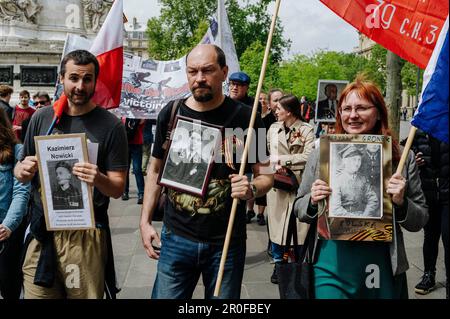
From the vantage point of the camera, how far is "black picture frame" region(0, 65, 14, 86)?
22703mm

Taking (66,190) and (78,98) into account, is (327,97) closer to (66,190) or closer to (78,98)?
(78,98)

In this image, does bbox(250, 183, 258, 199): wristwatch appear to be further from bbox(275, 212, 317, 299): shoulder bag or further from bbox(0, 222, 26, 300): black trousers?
bbox(0, 222, 26, 300): black trousers

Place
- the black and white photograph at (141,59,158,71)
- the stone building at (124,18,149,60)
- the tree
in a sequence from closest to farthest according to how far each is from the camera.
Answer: the black and white photograph at (141,59,158,71) → the tree → the stone building at (124,18,149,60)

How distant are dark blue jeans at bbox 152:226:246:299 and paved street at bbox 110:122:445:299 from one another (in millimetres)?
1939

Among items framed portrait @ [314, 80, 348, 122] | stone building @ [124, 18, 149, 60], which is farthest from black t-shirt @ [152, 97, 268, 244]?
stone building @ [124, 18, 149, 60]

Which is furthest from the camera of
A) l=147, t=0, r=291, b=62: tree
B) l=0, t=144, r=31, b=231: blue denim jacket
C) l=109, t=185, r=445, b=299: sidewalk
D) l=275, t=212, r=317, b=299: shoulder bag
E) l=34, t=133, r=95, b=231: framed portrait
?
l=147, t=0, r=291, b=62: tree

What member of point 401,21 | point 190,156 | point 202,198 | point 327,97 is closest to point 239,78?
point 401,21

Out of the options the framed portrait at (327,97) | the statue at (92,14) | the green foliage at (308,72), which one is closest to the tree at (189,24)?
the green foliage at (308,72)

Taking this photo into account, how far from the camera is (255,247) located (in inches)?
269

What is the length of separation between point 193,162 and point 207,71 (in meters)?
0.53

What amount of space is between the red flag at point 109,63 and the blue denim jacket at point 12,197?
0.94 metres

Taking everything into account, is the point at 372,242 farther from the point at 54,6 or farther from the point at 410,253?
the point at 54,6

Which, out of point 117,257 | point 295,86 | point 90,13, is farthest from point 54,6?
point 295,86

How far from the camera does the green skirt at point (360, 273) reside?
9.20ft
